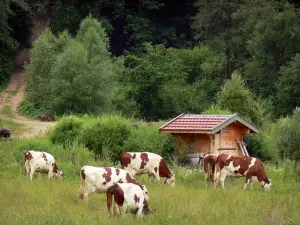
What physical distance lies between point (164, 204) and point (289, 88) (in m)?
43.7

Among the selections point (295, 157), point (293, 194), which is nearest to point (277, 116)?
point (295, 157)

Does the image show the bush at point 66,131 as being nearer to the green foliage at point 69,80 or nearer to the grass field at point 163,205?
the grass field at point 163,205

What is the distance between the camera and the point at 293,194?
27578mm

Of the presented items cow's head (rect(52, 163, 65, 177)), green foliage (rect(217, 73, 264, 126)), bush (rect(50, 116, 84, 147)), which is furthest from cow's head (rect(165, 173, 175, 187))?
green foliage (rect(217, 73, 264, 126))

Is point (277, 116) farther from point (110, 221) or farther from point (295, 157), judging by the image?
point (110, 221)

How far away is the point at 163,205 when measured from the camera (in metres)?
22.5

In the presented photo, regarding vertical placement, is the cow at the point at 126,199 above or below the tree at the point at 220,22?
below

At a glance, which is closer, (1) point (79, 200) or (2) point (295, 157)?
(1) point (79, 200)

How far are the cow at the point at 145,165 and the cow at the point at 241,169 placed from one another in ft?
6.12

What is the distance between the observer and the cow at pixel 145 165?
98.6ft

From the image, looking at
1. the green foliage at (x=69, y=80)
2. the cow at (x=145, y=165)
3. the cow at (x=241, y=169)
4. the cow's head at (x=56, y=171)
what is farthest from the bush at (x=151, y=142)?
the green foliage at (x=69, y=80)

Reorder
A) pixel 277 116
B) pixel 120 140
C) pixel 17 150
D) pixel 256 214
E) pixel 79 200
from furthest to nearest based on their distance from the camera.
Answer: pixel 277 116
pixel 120 140
pixel 17 150
pixel 79 200
pixel 256 214

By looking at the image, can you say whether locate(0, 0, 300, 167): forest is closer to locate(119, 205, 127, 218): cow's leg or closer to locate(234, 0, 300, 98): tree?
locate(234, 0, 300, 98): tree

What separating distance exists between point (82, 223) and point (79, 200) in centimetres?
556
